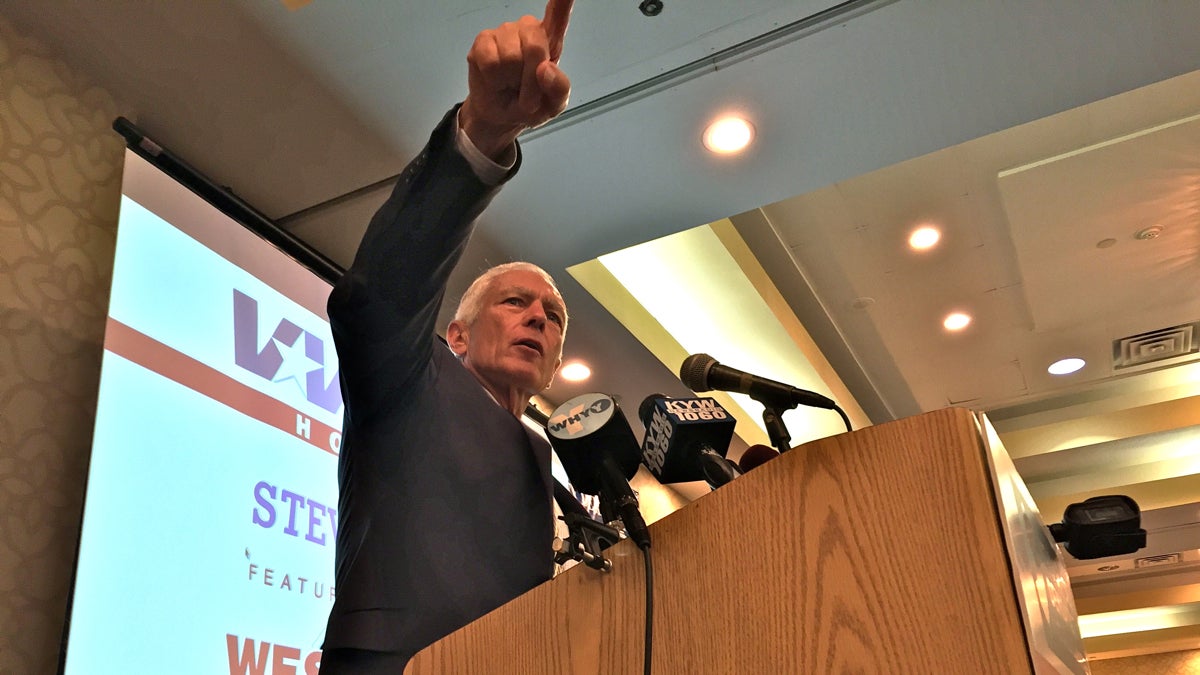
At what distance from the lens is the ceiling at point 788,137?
6.97 ft

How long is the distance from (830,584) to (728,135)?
2061 millimetres

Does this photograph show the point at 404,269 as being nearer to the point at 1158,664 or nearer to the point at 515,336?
the point at 515,336

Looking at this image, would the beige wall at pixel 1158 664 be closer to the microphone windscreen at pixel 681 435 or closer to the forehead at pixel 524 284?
the forehead at pixel 524 284

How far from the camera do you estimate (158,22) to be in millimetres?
2051

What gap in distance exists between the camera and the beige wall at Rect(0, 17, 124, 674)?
1720 millimetres

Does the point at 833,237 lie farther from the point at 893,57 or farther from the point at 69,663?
the point at 69,663

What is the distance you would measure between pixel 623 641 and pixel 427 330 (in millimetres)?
418

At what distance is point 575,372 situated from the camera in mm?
3777

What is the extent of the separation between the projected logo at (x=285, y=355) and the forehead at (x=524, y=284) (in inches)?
39.5

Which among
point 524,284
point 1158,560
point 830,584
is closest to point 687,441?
point 830,584

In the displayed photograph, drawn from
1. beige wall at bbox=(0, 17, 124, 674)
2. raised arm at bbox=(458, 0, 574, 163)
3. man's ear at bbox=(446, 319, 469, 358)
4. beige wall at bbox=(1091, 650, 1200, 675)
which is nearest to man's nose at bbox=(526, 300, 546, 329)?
man's ear at bbox=(446, 319, 469, 358)

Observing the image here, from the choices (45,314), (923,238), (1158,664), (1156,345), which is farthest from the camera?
(1158,664)

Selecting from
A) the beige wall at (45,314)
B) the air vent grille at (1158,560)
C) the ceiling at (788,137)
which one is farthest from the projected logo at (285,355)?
the air vent grille at (1158,560)

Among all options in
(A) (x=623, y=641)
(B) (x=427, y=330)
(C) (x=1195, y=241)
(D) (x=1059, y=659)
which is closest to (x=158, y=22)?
(B) (x=427, y=330)
